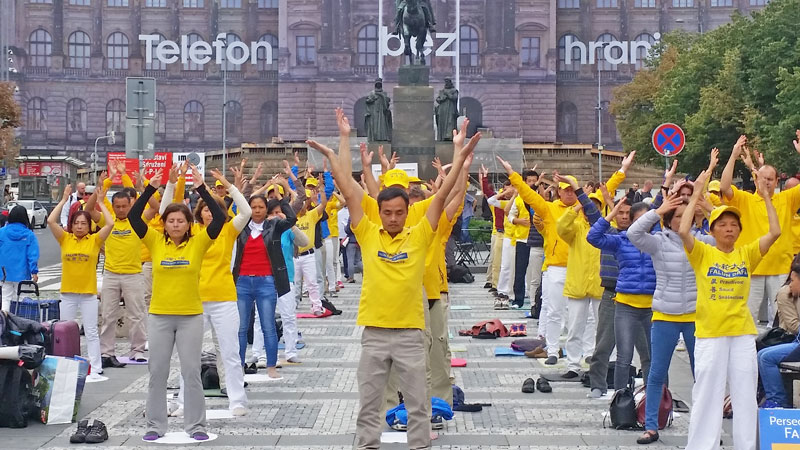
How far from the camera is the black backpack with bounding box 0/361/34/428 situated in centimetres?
1115

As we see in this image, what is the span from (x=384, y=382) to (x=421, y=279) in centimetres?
76

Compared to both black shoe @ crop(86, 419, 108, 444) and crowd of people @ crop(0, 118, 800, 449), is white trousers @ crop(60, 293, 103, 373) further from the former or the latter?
black shoe @ crop(86, 419, 108, 444)

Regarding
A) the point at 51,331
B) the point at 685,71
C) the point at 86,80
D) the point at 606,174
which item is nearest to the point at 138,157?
the point at 51,331

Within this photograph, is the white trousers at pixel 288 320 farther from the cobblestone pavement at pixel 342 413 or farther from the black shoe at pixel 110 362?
the black shoe at pixel 110 362

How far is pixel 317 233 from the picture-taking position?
815 inches

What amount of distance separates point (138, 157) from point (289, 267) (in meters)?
4.37

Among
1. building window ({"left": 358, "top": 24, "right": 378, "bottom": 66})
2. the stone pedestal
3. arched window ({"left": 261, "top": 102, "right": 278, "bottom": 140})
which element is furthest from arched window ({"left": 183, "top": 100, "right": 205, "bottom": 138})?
the stone pedestal

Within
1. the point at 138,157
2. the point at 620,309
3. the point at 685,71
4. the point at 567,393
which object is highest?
the point at 685,71

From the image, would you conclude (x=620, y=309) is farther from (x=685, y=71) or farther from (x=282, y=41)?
(x=282, y=41)

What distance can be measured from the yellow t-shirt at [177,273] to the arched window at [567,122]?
79.0 meters

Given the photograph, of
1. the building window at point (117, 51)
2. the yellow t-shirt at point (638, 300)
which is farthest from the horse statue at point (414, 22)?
the building window at point (117, 51)

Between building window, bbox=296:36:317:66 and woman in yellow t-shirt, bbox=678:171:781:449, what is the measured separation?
77712mm

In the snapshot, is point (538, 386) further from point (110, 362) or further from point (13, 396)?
point (13, 396)

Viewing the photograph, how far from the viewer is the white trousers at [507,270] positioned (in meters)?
22.4
